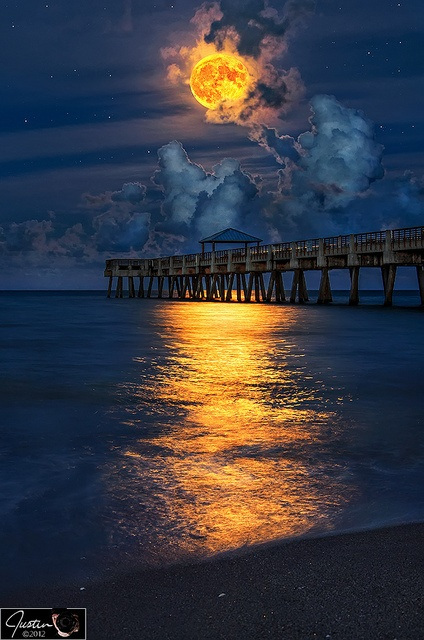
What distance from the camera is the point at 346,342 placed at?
2369cm

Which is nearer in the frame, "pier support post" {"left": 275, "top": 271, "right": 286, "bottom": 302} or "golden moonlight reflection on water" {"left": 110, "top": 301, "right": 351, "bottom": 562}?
"golden moonlight reflection on water" {"left": 110, "top": 301, "right": 351, "bottom": 562}

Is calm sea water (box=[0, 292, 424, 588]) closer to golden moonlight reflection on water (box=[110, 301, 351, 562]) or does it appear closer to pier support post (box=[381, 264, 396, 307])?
golden moonlight reflection on water (box=[110, 301, 351, 562])

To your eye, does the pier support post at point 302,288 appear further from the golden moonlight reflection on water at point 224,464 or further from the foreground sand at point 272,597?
the foreground sand at point 272,597

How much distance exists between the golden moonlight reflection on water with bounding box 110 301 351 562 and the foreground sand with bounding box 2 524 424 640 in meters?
0.41

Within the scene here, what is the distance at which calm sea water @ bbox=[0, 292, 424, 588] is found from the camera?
16.6ft

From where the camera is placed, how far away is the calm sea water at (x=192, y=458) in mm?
5055

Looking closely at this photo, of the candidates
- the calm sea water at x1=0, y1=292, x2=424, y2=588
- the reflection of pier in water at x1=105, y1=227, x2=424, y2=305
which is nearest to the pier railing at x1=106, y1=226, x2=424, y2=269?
the reflection of pier in water at x1=105, y1=227, x2=424, y2=305

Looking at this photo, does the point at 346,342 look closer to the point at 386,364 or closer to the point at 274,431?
the point at 386,364

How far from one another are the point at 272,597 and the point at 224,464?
3.28 metres

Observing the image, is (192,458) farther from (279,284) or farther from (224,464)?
(279,284)

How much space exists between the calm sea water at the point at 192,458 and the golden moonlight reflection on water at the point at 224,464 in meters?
0.02

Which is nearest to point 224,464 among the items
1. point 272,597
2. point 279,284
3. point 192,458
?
point 192,458

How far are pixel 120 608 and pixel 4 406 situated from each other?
8.05 metres

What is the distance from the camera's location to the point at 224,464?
714cm
